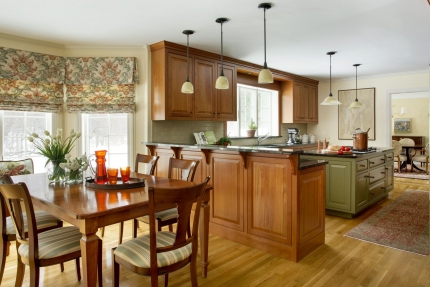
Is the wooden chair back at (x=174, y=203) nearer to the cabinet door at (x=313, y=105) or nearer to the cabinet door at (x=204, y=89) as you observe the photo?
the cabinet door at (x=204, y=89)

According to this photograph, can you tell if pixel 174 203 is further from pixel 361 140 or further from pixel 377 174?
pixel 377 174

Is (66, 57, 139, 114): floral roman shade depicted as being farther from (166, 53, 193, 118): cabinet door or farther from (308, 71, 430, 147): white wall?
(308, 71, 430, 147): white wall

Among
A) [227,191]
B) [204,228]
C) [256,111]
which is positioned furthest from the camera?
[256,111]

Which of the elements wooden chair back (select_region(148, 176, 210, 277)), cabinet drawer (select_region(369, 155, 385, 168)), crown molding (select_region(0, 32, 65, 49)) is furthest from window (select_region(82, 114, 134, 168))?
cabinet drawer (select_region(369, 155, 385, 168))

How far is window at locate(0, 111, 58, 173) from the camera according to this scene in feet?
12.3

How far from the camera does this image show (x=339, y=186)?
4.05 metres

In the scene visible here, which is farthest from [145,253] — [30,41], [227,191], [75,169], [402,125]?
[402,125]

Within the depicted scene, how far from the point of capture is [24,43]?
3.83 metres

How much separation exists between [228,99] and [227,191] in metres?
2.08

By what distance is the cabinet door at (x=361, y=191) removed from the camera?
157 inches

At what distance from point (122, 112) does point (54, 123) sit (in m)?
0.92

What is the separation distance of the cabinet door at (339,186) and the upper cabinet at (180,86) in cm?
187

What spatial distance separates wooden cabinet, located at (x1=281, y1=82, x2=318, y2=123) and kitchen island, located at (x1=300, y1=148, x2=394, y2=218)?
2.35 m

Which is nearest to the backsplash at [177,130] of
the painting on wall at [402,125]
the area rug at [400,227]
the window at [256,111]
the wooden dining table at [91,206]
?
the window at [256,111]
